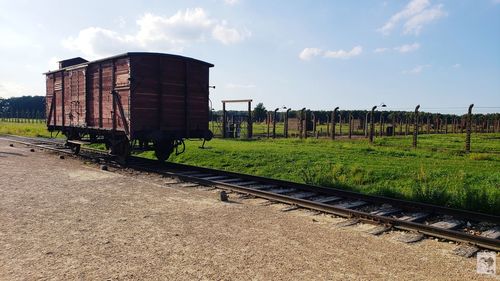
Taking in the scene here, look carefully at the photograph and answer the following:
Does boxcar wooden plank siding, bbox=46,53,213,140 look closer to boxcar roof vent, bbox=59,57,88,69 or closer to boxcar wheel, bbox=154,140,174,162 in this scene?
boxcar wheel, bbox=154,140,174,162

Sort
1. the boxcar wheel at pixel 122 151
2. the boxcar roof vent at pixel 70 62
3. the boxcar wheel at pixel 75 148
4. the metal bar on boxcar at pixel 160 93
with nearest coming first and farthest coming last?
the metal bar on boxcar at pixel 160 93 < the boxcar wheel at pixel 122 151 < the boxcar wheel at pixel 75 148 < the boxcar roof vent at pixel 70 62

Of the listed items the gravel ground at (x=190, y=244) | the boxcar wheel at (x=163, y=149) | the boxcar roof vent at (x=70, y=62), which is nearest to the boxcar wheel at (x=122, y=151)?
the boxcar wheel at (x=163, y=149)

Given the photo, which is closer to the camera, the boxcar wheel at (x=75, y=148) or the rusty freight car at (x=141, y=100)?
the rusty freight car at (x=141, y=100)

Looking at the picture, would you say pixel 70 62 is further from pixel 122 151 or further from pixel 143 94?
pixel 143 94

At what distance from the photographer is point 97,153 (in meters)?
16.7

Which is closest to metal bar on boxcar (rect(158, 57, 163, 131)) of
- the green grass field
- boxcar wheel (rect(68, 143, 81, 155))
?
the green grass field

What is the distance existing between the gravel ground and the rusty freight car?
3856 millimetres

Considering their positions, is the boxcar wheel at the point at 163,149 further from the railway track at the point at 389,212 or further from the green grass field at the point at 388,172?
the railway track at the point at 389,212

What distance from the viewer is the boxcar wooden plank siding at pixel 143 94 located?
11656mm

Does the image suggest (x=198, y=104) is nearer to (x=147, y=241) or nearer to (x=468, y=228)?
(x=147, y=241)

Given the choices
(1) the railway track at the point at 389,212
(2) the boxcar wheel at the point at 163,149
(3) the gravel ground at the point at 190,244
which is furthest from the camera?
(2) the boxcar wheel at the point at 163,149

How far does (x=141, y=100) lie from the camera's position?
11727 millimetres

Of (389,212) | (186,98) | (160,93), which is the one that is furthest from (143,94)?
(389,212)

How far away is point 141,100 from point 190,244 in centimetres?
728
